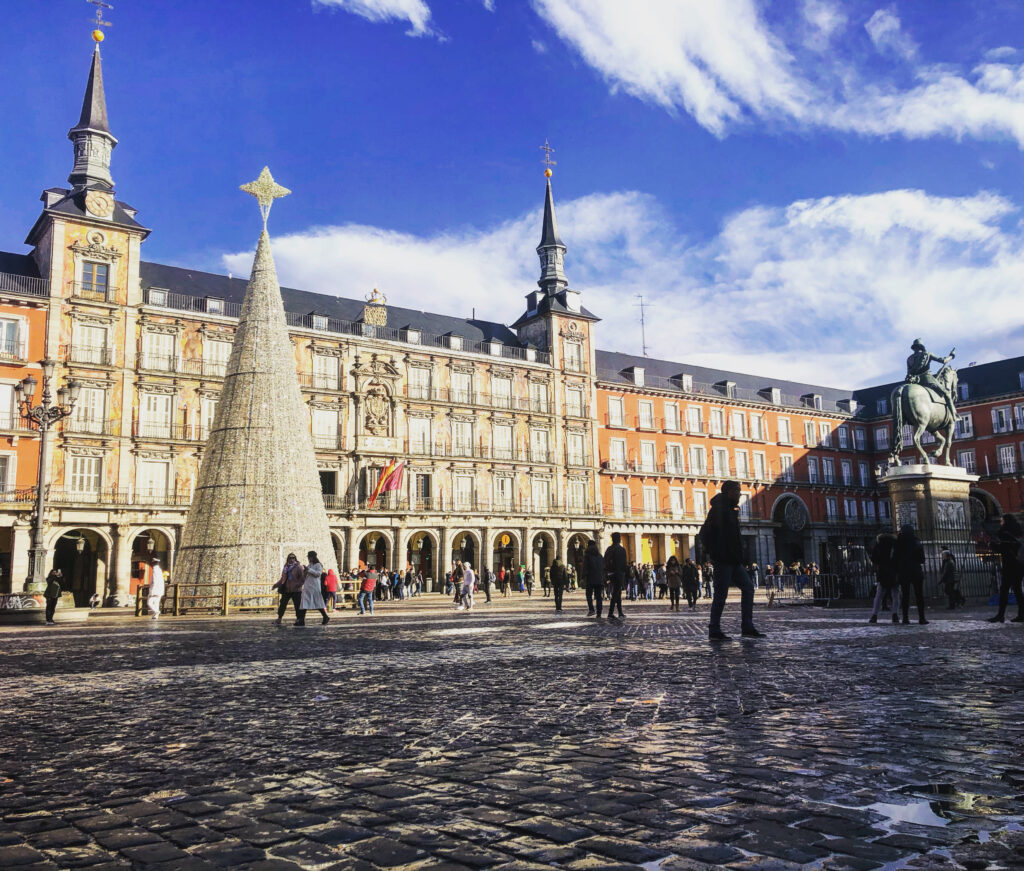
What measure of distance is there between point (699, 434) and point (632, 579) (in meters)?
19.4

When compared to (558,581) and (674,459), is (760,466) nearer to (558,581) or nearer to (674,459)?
(674,459)

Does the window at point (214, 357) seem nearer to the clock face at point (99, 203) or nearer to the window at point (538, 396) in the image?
the clock face at point (99, 203)

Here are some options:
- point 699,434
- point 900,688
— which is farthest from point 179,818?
point 699,434

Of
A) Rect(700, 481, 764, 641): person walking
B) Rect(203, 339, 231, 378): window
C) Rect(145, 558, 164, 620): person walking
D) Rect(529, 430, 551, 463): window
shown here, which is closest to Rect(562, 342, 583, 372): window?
Rect(529, 430, 551, 463): window

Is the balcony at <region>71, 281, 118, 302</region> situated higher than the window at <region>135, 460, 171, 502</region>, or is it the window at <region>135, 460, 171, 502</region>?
the balcony at <region>71, 281, 118, 302</region>

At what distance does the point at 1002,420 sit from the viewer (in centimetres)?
5359

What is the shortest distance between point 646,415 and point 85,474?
3085 cm

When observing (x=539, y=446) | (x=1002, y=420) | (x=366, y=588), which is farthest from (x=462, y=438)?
(x=1002, y=420)

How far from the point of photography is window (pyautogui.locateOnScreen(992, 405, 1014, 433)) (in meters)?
53.2

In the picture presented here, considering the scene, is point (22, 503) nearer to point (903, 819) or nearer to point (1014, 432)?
point (903, 819)

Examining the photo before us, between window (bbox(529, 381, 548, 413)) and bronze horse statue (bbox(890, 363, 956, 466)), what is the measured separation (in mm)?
28730

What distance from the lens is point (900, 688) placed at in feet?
16.6

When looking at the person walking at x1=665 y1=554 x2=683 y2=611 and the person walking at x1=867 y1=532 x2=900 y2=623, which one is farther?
the person walking at x1=665 y1=554 x2=683 y2=611

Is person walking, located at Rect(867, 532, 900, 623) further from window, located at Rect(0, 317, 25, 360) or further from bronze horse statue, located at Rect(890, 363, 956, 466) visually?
window, located at Rect(0, 317, 25, 360)
